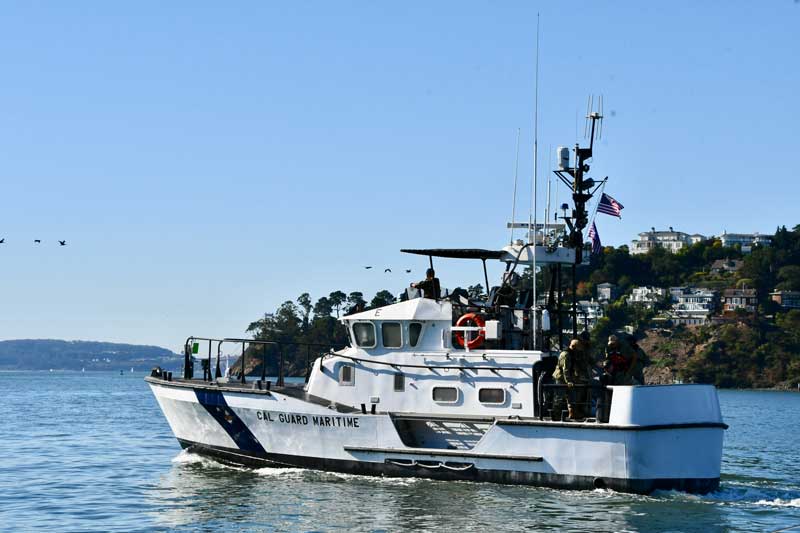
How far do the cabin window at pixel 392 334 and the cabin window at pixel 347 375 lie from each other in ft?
2.78

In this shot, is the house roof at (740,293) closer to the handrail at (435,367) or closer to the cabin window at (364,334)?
the cabin window at (364,334)

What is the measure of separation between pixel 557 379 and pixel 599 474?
1833 mm

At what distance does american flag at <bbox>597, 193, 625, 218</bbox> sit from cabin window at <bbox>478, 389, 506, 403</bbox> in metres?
4.73

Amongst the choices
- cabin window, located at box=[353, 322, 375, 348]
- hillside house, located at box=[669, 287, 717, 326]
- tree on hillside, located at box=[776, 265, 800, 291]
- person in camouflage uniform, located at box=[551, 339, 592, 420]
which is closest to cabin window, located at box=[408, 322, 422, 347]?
cabin window, located at box=[353, 322, 375, 348]

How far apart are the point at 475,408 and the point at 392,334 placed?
233 cm

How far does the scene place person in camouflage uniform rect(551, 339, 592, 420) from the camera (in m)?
20.9

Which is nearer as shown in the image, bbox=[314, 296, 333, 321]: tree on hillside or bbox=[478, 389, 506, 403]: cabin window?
bbox=[478, 389, 506, 403]: cabin window

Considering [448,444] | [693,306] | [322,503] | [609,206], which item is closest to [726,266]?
[693,306]

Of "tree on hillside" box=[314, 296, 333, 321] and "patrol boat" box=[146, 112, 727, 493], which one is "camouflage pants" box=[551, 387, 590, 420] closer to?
"patrol boat" box=[146, 112, 727, 493]

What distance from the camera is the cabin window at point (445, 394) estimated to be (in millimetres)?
22297

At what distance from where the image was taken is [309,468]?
76.0ft

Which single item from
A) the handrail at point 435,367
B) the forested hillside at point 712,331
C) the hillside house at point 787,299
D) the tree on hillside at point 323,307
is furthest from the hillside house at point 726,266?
the handrail at point 435,367

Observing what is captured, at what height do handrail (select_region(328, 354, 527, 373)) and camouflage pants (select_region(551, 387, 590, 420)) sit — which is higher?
handrail (select_region(328, 354, 527, 373))

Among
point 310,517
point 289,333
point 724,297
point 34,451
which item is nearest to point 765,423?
point 34,451
